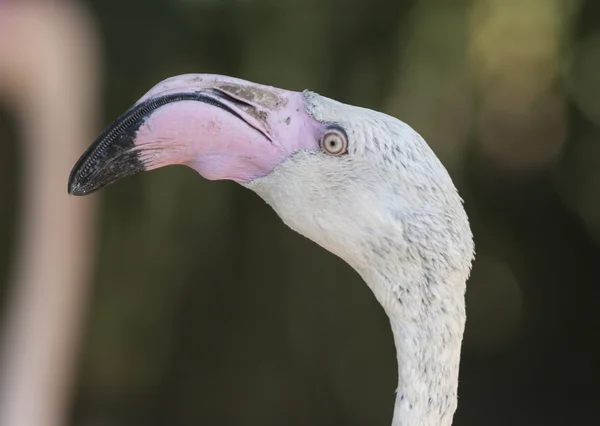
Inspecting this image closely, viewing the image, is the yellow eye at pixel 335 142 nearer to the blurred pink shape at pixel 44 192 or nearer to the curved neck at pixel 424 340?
the curved neck at pixel 424 340

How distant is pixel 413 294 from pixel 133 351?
206 centimetres

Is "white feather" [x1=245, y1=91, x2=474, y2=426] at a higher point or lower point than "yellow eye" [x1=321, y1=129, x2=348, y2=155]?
lower

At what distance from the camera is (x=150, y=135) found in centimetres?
68

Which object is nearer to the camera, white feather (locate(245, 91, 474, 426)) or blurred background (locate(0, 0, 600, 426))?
white feather (locate(245, 91, 474, 426))

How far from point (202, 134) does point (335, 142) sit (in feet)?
0.51

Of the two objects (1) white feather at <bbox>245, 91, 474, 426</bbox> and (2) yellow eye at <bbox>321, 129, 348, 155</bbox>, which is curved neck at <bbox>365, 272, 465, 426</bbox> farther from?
(2) yellow eye at <bbox>321, 129, 348, 155</bbox>

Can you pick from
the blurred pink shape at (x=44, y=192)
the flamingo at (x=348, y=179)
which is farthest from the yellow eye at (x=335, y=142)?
the blurred pink shape at (x=44, y=192)

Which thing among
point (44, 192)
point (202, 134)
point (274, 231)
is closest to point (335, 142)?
point (202, 134)

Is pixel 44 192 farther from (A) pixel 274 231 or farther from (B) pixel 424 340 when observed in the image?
(B) pixel 424 340

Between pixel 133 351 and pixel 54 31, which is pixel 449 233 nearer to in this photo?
pixel 54 31

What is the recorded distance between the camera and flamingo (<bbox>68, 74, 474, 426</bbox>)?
27.0 inches

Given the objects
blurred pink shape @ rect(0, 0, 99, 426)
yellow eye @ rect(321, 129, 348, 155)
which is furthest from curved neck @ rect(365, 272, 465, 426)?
blurred pink shape @ rect(0, 0, 99, 426)

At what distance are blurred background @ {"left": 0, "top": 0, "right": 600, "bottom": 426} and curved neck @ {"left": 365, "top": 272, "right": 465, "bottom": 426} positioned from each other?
1.26 meters

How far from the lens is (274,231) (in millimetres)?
2369
